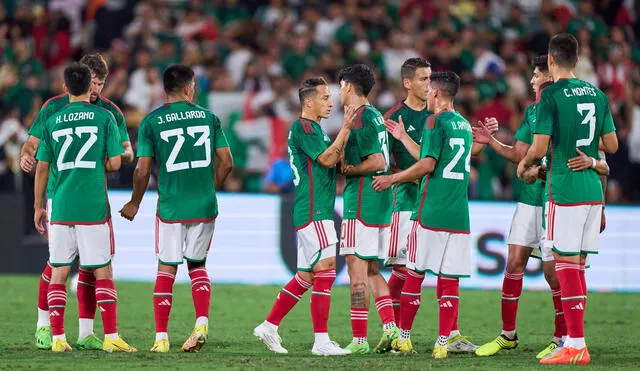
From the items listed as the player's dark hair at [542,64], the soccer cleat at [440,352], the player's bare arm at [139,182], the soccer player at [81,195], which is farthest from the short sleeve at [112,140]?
the player's dark hair at [542,64]

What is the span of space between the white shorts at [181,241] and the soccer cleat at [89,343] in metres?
0.89

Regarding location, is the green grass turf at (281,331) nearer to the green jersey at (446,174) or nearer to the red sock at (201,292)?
the red sock at (201,292)

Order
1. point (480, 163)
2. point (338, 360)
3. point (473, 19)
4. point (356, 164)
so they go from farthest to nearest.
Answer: point (473, 19)
point (480, 163)
point (356, 164)
point (338, 360)

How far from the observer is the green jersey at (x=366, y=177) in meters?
9.98

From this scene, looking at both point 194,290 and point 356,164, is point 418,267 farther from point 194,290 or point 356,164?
point 194,290

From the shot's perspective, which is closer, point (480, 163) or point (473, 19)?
point (480, 163)

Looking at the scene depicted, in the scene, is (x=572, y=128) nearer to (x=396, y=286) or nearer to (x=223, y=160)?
(x=396, y=286)

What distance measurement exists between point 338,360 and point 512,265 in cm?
197

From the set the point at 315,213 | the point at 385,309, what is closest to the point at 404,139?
the point at 315,213

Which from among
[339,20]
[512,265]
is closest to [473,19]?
[339,20]

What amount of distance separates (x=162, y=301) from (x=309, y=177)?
1573 millimetres

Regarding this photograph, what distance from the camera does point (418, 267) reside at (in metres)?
9.83

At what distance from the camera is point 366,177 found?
10.0 metres

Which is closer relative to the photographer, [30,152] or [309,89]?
[309,89]
